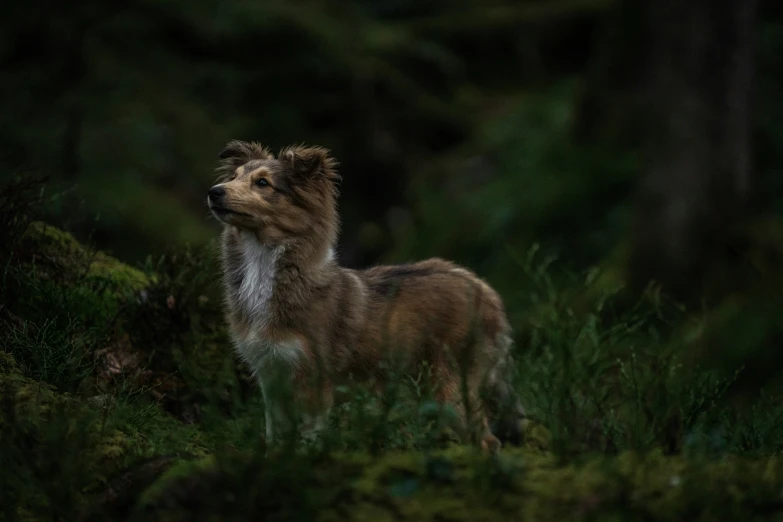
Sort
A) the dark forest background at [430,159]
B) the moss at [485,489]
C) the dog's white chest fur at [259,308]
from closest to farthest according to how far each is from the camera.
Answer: the moss at [485,489], the dog's white chest fur at [259,308], the dark forest background at [430,159]

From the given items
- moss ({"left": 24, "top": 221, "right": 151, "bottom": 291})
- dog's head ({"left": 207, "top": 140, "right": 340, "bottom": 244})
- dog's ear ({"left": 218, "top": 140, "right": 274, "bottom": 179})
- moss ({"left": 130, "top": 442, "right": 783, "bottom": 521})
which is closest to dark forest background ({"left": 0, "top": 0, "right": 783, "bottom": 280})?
moss ({"left": 24, "top": 221, "right": 151, "bottom": 291})

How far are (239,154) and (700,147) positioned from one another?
5.30 meters

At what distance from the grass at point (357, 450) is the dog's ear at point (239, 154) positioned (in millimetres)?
1181

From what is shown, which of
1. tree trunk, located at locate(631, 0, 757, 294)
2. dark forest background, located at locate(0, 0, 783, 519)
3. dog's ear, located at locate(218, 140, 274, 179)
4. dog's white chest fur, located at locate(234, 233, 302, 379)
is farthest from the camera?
tree trunk, located at locate(631, 0, 757, 294)

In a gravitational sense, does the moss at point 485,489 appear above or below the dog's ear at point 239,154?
below

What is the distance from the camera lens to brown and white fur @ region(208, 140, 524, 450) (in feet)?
18.6

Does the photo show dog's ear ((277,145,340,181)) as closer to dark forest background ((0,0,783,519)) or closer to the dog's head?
the dog's head

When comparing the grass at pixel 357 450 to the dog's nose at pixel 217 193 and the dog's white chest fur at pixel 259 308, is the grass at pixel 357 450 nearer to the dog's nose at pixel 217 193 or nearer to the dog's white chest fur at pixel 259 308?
the dog's white chest fur at pixel 259 308

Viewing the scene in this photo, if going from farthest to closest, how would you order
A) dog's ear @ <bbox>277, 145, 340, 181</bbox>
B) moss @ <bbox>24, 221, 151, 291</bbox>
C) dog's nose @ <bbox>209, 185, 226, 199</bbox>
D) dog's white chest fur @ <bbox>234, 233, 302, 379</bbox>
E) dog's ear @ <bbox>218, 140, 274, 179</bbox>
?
dog's ear @ <bbox>218, 140, 274, 179</bbox>, moss @ <bbox>24, 221, 151, 291</bbox>, dog's ear @ <bbox>277, 145, 340, 181</bbox>, dog's nose @ <bbox>209, 185, 226, 199</bbox>, dog's white chest fur @ <bbox>234, 233, 302, 379</bbox>

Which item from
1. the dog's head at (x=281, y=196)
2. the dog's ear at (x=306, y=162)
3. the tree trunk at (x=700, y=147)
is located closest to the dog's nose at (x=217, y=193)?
the dog's head at (x=281, y=196)

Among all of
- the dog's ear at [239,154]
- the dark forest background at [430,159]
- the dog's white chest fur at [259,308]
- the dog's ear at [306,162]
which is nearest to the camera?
the dog's white chest fur at [259,308]

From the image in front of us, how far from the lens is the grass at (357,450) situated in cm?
359

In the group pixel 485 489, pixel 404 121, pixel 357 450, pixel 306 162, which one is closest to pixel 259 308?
pixel 306 162

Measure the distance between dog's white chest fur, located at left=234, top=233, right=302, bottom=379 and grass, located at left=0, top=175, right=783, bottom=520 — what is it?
1.23 feet
